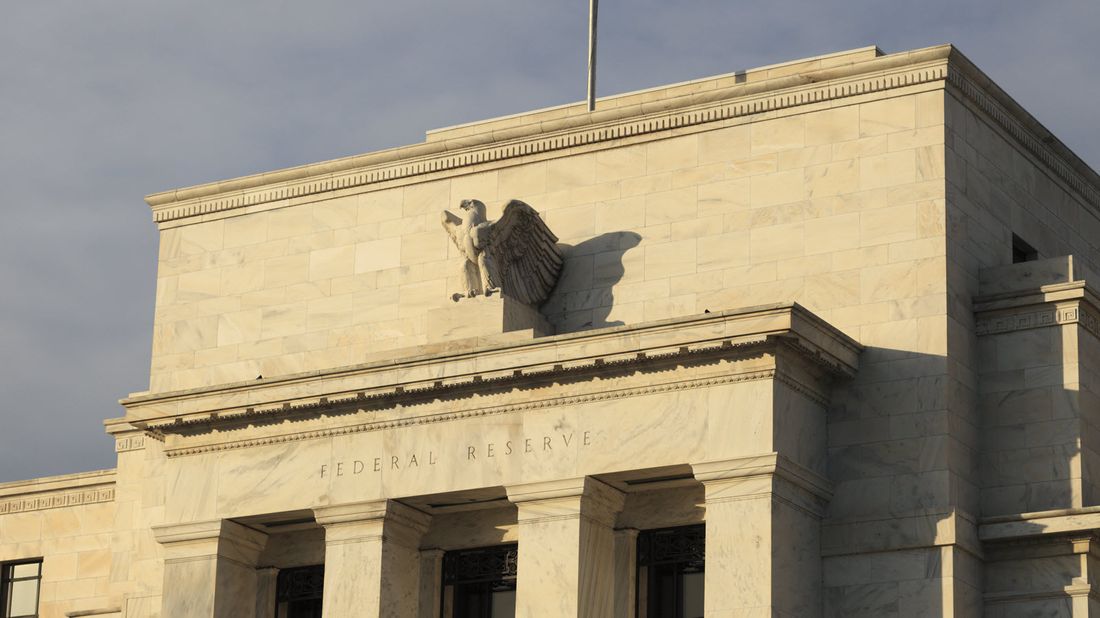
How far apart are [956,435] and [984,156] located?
229 inches

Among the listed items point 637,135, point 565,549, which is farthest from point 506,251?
point 565,549

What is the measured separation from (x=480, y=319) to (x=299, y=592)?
6.39 metres

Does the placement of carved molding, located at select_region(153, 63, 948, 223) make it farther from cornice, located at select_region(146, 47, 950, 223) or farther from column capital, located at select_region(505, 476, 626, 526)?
column capital, located at select_region(505, 476, 626, 526)

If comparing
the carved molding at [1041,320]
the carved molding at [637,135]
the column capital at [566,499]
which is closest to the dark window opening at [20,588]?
the carved molding at [637,135]

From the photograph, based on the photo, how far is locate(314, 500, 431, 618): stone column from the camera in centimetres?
4250

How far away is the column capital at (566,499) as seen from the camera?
4091cm

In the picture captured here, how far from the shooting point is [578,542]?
40625 mm

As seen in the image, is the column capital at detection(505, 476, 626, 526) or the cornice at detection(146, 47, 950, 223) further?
the cornice at detection(146, 47, 950, 223)

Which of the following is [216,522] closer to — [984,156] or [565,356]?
[565,356]

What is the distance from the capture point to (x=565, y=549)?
40.7m

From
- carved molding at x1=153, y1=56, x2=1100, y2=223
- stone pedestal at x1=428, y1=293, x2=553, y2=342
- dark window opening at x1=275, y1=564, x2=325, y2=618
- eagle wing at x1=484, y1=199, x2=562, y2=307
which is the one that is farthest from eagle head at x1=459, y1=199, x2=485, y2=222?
dark window opening at x1=275, y1=564, x2=325, y2=618

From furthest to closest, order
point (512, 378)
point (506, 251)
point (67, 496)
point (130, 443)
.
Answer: point (67, 496) → point (130, 443) → point (506, 251) → point (512, 378)

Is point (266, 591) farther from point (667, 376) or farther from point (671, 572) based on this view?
point (667, 376)

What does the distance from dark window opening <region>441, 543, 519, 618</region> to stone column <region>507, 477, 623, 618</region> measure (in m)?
2.05
